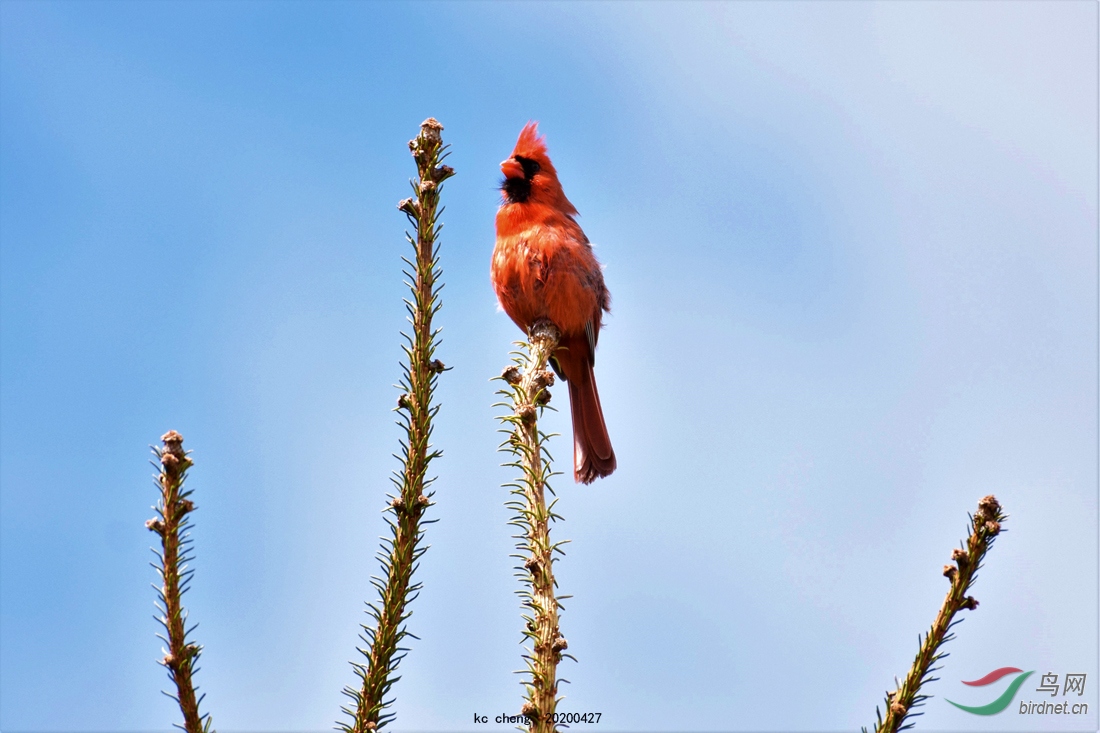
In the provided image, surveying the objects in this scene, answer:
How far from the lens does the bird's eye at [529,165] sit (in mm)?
5289

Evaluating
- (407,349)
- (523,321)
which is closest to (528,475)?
(407,349)

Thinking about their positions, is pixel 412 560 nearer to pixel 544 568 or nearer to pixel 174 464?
pixel 544 568

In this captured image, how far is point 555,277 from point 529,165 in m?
0.93

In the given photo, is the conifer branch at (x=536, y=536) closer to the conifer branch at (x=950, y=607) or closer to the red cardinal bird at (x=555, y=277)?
the conifer branch at (x=950, y=607)

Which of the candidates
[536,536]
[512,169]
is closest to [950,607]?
[536,536]

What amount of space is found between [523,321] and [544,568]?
269 centimetres

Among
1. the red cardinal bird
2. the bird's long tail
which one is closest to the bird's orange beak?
the red cardinal bird

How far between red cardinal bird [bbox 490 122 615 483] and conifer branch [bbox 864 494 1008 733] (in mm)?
2675

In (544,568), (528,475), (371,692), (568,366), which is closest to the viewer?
(371,692)

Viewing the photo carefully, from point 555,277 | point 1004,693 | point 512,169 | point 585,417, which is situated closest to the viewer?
point 1004,693

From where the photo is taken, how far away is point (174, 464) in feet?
5.74

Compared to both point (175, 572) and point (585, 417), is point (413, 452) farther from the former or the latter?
point (585, 417)

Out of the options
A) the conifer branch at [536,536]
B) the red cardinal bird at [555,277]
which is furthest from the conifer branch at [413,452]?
the red cardinal bird at [555,277]

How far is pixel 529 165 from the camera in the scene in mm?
5320
